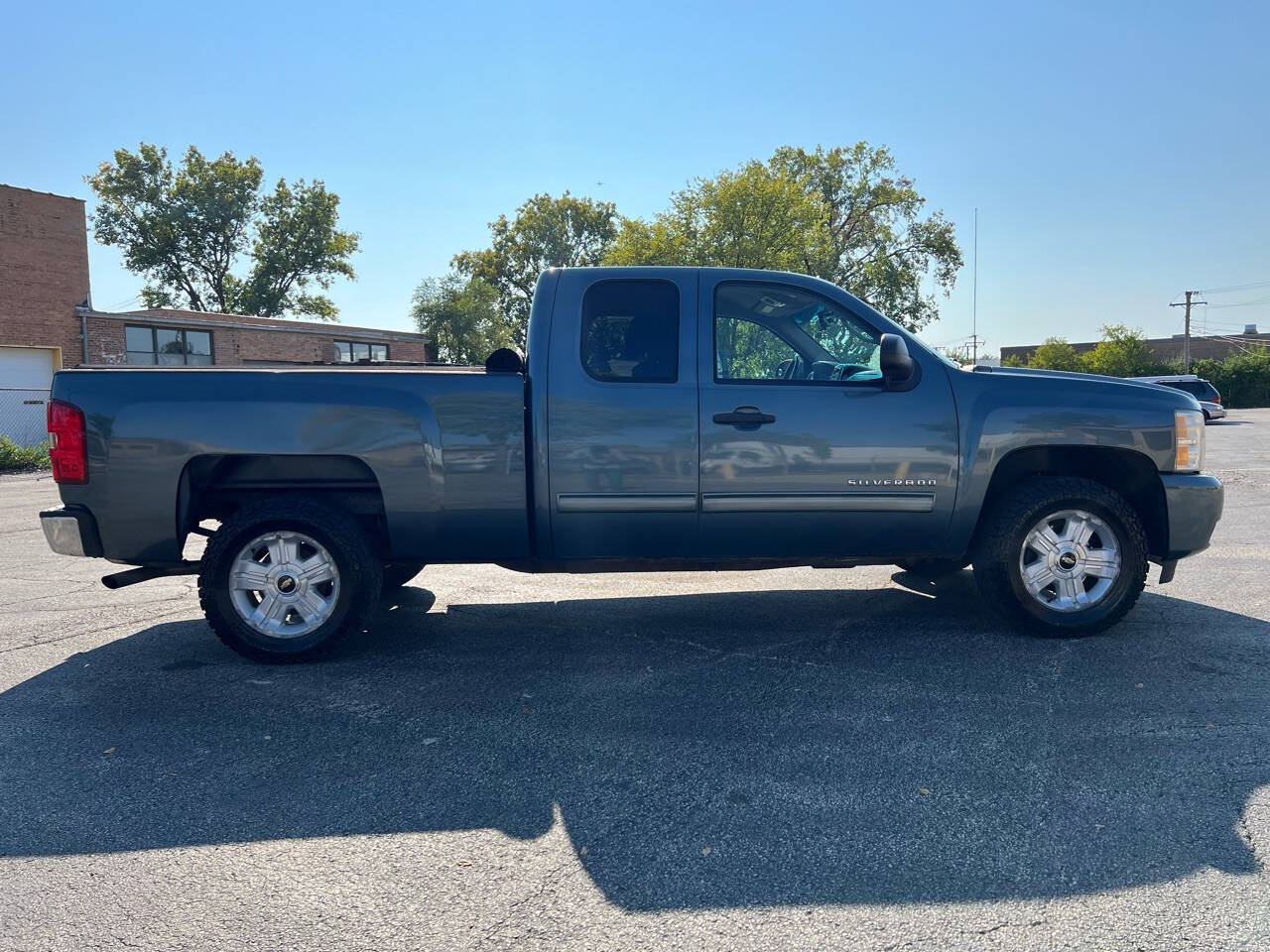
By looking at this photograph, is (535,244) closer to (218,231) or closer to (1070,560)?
(218,231)

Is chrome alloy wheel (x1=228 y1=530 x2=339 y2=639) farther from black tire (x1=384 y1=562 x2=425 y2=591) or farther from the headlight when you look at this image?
the headlight

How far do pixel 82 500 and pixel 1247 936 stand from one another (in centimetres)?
508

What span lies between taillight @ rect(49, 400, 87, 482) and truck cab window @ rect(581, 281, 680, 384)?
8.44 feet

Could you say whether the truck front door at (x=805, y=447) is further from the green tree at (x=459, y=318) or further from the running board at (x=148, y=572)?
Answer: the green tree at (x=459, y=318)

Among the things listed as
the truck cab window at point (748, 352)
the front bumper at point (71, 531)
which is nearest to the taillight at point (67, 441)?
the front bumper at point (71, 531)

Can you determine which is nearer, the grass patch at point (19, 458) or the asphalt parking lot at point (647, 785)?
the asphalt parking lot at point (647, 785)

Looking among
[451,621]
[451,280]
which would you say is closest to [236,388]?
[451,621]

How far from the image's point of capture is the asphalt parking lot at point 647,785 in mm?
2477

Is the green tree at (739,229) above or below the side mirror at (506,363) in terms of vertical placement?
above

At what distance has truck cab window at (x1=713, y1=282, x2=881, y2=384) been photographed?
4961 mm

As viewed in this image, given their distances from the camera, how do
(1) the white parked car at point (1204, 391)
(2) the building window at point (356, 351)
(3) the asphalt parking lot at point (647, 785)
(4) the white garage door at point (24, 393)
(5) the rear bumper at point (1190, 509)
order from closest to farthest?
(3) the asphalt parking lot at point (647, 785) → (5) the rear bumper at point (1190, 509) → (4) the white garage door at point (24, 393) → (1) the white parked car at point (1204, 391) → (2) the building window at point (356, 351)

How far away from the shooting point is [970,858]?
8.99 ft

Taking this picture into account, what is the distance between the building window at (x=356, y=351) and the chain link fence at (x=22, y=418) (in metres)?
12.3

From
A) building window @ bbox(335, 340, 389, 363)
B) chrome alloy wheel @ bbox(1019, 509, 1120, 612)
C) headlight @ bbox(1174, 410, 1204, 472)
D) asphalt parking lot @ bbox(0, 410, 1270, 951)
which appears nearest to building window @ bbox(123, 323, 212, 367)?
building window @ bbox(335, 340, 389, 363)
